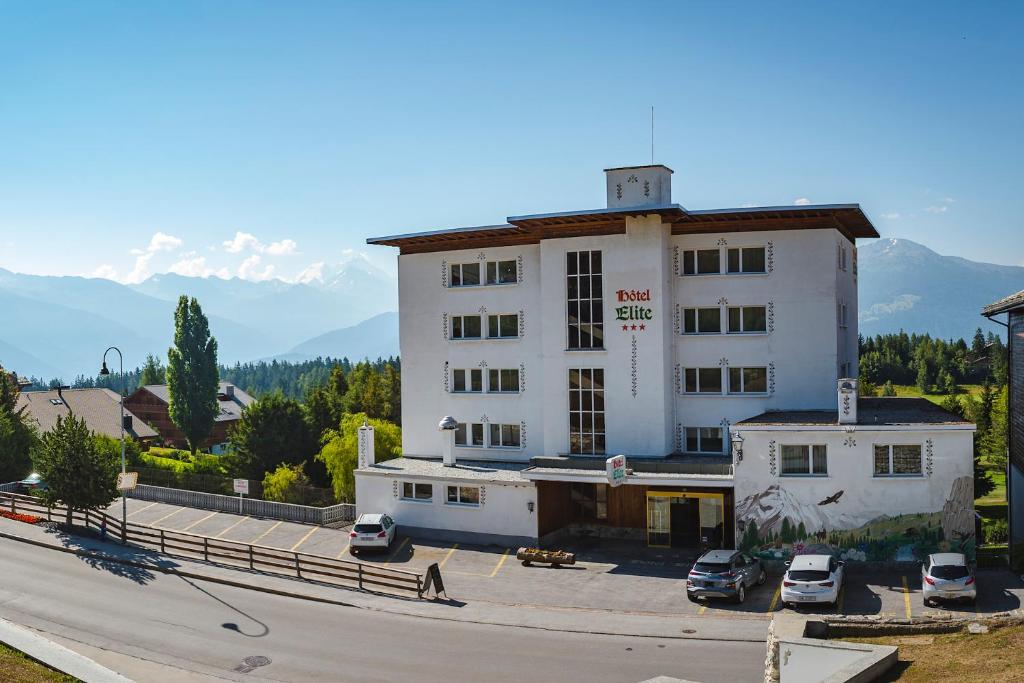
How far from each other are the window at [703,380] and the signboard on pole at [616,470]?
661 cm

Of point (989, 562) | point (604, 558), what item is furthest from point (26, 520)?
point (989, 562)

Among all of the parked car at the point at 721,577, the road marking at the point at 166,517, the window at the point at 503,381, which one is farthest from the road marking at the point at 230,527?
the parked car at the point at 721,577

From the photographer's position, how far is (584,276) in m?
41.4

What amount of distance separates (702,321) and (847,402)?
9365mm

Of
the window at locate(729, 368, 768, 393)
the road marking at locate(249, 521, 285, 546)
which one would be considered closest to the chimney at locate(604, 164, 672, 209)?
the window at locate(729, 368, 768, 393)

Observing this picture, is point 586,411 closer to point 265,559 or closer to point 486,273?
point 486,273

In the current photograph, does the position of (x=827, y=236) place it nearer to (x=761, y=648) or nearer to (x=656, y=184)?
(x=656, y=184)

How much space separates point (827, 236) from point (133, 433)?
8219 centimetres

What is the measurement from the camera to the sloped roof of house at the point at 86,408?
9244 cm

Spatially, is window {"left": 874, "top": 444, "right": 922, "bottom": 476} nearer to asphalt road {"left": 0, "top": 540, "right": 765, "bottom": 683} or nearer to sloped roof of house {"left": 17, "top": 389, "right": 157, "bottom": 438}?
asphalt road {"left": 0, "top": 540, "right": 765, "bottom": 683}

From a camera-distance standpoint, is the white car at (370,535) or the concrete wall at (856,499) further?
the white car at (370,535)

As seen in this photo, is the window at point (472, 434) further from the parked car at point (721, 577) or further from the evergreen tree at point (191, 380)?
the evergreen tree at point (191, 380)

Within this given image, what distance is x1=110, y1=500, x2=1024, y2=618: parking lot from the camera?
2875 cm

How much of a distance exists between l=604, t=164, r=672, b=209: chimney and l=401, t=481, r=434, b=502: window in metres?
15.7
